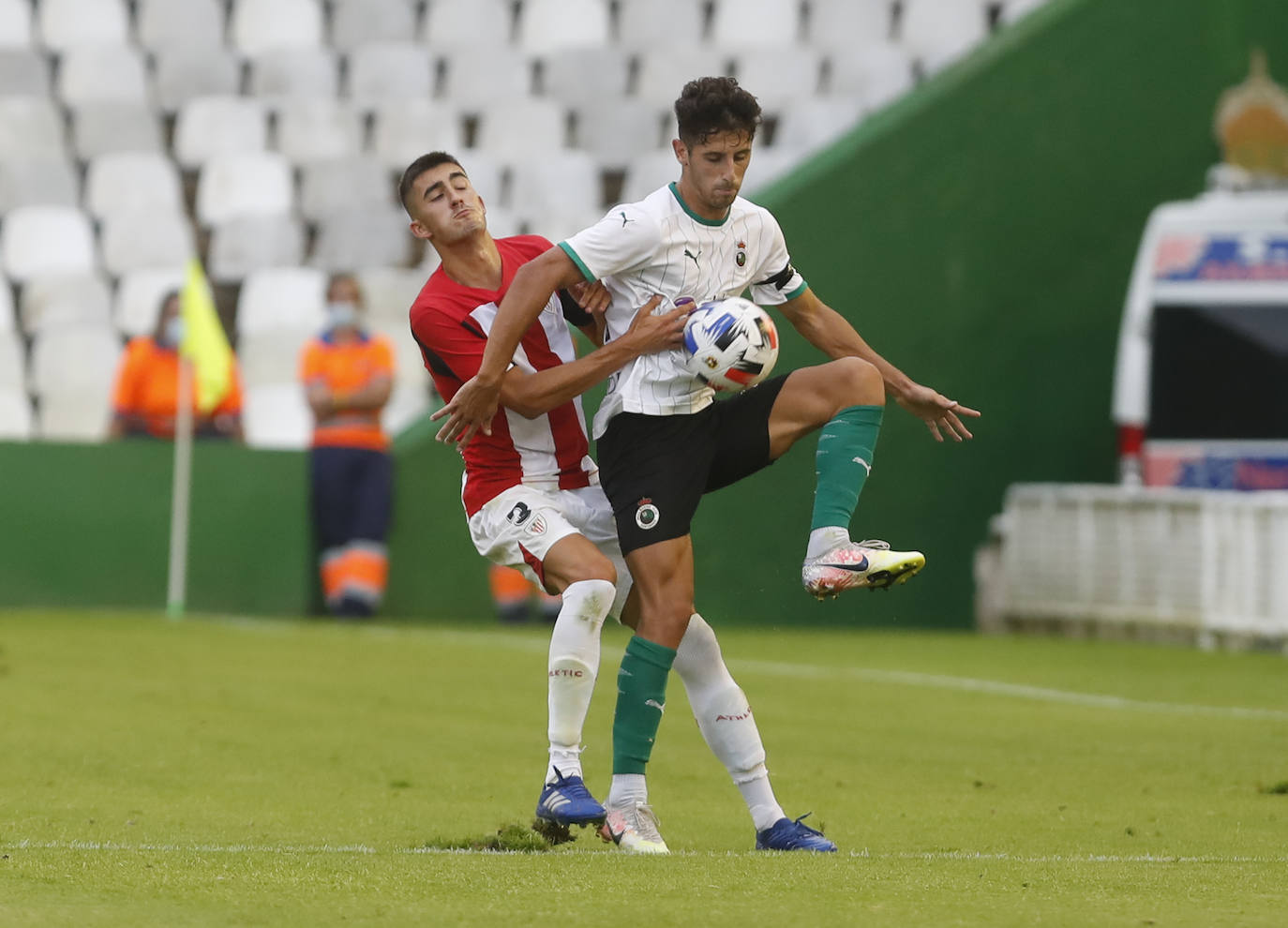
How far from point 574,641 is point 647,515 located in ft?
1.24

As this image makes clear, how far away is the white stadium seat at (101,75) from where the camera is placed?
18344 millimetres

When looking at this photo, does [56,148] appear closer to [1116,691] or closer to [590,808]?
[1116,691]

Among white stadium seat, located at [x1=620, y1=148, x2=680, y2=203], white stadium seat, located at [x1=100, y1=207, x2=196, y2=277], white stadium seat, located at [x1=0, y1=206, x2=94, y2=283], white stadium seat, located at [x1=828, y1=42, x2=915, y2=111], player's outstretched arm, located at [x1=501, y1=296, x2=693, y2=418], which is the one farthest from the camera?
white stadium seat, located at [x1=828, y1=42, x2=915, y2=111]

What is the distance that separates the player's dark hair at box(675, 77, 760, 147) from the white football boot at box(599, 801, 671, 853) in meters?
1.66

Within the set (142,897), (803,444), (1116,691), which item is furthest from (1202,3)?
(142,897)

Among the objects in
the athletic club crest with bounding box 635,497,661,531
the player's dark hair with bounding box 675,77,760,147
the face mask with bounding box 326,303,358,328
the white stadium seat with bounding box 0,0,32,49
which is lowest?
the athletic club crest with bounding box 635,497,661,531

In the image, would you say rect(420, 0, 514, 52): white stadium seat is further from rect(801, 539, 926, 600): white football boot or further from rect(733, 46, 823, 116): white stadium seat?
rect(801, 539, 926, 600): white football boot

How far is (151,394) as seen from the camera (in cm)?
1462

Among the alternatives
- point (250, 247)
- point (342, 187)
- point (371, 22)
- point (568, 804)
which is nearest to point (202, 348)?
point (250, 247)

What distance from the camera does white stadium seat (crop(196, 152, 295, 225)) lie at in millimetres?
17562

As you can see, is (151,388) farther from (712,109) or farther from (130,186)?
(712,109)

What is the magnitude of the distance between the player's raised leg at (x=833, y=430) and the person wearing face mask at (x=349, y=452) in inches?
333

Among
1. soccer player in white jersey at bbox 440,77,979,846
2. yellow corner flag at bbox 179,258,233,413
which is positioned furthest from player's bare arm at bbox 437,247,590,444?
yellow corner flag at bbox 179,258,233,413

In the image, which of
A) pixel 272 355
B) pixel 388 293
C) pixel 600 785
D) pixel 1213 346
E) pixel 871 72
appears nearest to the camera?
pixel 600 785
